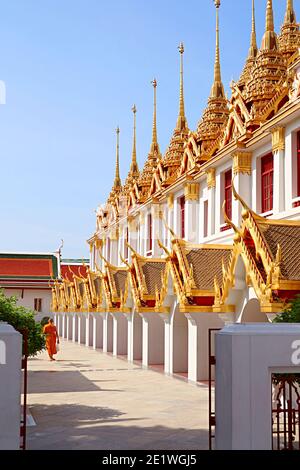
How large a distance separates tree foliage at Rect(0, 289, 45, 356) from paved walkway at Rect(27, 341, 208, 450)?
130 cm

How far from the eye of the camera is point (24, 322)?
13797mm

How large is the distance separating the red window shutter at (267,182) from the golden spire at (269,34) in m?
4.06

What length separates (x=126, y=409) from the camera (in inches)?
501

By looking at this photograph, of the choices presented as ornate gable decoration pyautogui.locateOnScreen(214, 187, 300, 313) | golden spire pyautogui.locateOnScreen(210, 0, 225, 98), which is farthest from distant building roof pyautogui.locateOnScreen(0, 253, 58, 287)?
ornate gable decoration pyautogui.locateOnScreen(214, 187, 300, 313)

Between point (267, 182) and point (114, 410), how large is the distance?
8.89 m

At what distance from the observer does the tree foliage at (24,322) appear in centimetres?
1323

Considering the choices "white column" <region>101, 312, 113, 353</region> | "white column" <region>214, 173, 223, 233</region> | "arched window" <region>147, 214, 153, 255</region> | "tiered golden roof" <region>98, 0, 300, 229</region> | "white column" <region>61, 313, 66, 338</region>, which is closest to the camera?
"tiered golden roof" <region>98, 0, 300, 229</region>

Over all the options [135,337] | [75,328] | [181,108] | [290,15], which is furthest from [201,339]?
[75,328]

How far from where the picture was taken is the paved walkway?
9641 mm

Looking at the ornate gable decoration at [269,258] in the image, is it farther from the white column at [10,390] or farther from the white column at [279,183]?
the white column at [10,390]

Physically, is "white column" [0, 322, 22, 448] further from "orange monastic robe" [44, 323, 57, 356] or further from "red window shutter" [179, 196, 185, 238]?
"red window shutter" [179, 196, 185, 238]
